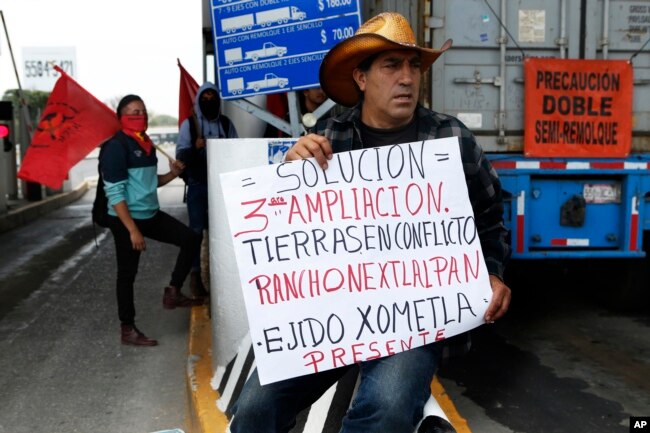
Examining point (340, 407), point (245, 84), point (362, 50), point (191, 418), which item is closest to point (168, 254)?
point (245, 84)

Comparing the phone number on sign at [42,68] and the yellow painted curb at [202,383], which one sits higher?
the phone number on sign at [42,68]

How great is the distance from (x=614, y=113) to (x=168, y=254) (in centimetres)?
605

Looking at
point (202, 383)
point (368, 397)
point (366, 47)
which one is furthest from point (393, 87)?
point (202, 383)

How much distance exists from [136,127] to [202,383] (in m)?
2.08

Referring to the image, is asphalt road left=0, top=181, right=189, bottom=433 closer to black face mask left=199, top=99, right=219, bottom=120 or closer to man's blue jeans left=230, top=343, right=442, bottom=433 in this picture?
black face mask left=199, top=99, right=219, bottom=120

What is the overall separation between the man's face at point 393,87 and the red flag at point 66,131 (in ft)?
11.7

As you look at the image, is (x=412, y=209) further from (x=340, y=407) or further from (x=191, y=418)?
Answer: (x=191, y=418)

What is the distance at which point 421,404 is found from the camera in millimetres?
2348

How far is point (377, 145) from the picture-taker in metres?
2.69

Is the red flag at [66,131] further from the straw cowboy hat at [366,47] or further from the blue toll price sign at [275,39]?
the straw cowboy hat at [366,47]

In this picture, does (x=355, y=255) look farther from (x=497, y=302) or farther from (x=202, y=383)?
(x=202, y=383)

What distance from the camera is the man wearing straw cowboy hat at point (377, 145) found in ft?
7.53

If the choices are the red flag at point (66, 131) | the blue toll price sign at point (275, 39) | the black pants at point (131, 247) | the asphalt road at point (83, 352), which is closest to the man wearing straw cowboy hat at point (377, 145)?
the asphalt road at point (83, 352)

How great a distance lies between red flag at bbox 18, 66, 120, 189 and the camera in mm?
5715
